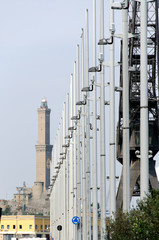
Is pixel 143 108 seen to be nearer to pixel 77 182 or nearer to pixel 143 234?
pixel 143 234

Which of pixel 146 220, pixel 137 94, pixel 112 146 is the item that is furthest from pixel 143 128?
pixel 137 94

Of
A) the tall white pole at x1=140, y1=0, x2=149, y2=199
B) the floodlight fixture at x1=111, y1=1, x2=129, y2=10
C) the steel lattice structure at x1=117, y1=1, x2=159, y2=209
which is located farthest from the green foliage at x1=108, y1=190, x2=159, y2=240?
the steel lattice structure at x1=117, y1=1, x2=159, y2=209

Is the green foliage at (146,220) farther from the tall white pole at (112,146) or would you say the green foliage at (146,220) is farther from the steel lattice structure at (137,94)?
the steel lattice structure at (137,94)

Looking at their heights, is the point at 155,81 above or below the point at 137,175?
above

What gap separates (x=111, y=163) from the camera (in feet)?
A: 130

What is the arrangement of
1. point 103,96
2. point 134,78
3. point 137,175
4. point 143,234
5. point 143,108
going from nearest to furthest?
point 143,234, point 143,108, point 103,96, point 134,78, point 137,175

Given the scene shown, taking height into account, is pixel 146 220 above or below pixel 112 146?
below

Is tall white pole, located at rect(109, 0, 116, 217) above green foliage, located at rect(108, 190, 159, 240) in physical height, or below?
above

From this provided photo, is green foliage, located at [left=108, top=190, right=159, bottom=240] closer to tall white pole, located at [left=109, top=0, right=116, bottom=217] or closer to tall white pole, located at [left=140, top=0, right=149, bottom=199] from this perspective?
tall white pole, located at [left=140, top=0, right=149, bottom=199]

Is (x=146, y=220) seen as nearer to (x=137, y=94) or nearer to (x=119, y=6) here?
(x=119, y=6)

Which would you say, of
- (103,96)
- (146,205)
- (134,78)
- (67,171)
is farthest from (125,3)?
(67,171)

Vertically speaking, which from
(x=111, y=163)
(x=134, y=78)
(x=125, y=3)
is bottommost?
(x=111, y=163)

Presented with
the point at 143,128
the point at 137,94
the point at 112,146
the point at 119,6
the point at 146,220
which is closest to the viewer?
the point at 146,220

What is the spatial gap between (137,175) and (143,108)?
4318 centimetres
